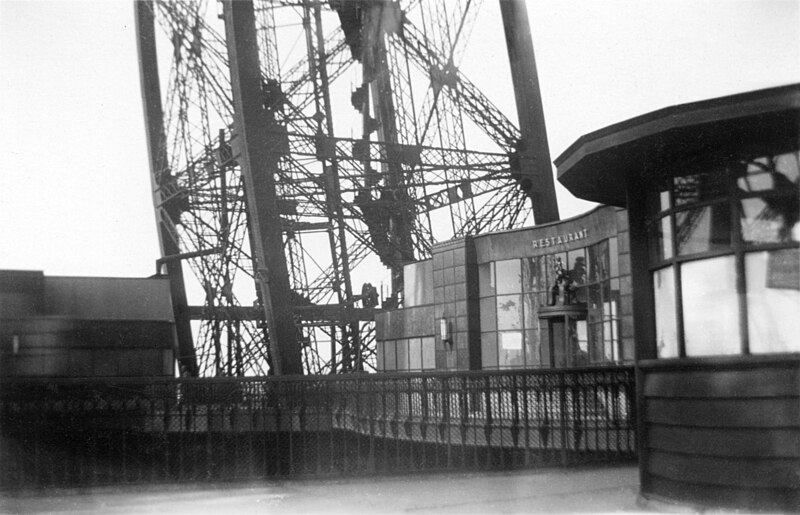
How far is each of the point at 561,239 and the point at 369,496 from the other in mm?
19456

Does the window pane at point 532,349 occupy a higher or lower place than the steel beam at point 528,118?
lower

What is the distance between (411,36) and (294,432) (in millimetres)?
18274

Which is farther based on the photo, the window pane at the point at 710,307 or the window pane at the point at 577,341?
the window pane at the point at 577,341

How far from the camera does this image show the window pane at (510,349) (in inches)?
1231

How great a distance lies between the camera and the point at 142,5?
37531mm

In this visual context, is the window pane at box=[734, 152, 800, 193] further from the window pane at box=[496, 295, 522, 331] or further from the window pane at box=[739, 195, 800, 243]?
the window pane at box=[496, 295, 522, 331]

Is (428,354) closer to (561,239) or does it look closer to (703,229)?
(561,239)

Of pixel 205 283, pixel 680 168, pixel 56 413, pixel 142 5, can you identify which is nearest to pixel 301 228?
pixel 205 283

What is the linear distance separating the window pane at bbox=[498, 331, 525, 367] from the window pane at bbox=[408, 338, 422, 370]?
4.30 meters

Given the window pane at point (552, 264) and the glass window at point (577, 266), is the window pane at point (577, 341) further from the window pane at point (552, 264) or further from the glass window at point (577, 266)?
the window pane at point (552, 264)

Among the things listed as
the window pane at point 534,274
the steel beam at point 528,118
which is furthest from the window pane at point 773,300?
the window pane at point 534,274

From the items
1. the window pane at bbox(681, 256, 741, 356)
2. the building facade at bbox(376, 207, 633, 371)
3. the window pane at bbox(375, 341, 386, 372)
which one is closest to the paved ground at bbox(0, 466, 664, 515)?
the window pane at bbox(681, 256, 741, 356)

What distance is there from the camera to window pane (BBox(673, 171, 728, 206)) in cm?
787

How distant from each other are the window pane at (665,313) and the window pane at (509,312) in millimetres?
22933
